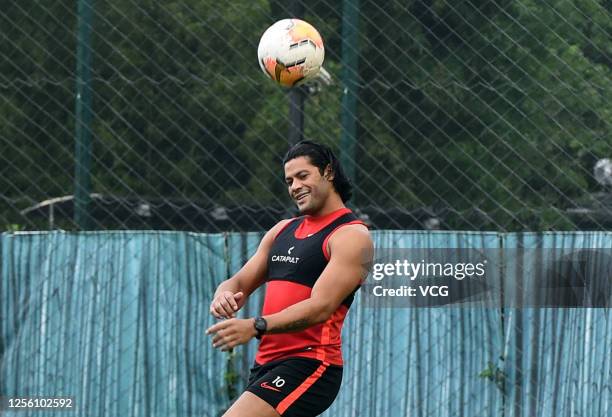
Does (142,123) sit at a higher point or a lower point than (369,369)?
higher

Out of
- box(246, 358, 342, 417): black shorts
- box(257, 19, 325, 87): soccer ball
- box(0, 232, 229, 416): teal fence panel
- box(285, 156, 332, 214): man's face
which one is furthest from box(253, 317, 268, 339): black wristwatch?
box(0, 232, 229, 416): teal fence panel

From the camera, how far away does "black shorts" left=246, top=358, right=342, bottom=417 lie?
16.8 feet

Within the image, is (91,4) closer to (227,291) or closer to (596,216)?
(227,291)

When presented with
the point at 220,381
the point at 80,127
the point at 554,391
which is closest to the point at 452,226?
the point at 554,391

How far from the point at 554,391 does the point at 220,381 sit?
1.92 m

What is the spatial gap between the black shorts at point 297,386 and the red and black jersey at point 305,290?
1.6 inches

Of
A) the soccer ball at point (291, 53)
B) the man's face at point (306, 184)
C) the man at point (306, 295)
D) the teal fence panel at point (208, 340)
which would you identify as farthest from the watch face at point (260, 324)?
the teal fence panel at point (208, 340)

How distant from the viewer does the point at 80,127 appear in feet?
24.0

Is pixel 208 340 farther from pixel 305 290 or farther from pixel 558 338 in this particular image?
pixel 558 338

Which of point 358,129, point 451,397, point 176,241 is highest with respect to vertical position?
point 358,129

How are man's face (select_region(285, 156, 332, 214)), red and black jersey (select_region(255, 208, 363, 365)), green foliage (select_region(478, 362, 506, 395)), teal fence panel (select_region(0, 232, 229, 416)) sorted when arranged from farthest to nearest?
teal fence panel (select_region(0, 232, 229, 416)) < green foliage (select_region(478, 362, 506, 395)) < man's face (select_region(285, 156, 332, 214)) < red and black jersey (select_region(255, 208, 363, 365))

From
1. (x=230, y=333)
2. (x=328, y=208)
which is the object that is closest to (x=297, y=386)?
(x=230, y=333)

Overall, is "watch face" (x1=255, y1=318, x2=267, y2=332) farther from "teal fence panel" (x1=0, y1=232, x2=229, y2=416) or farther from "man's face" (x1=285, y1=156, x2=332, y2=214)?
"teal fence panel" (x1=0, y1=232, x2=229, y2=416)

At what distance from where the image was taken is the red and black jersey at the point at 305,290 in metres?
5.22
